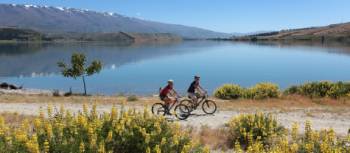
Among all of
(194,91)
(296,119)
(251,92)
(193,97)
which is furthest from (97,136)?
(251,92)

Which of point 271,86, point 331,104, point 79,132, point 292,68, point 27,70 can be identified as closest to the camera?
point 79,132

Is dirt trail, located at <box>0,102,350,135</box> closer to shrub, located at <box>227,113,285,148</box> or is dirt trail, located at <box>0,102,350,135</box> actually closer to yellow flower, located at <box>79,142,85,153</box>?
shrub, located at <box>227,113,285,148</box>

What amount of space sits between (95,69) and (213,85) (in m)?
23.2

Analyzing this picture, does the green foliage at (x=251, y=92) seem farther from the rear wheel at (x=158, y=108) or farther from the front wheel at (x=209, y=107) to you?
the rear wheel at (x=158, y=108)

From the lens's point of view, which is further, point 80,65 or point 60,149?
point 80,65

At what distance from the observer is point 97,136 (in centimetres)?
877

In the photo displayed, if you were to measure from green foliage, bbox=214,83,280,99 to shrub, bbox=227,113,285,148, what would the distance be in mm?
19641

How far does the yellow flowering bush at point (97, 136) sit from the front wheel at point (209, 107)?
11.9 m

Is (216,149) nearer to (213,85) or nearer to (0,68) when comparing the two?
(213,85)

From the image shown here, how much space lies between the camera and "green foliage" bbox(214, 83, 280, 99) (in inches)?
1330

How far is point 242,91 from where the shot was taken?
35688 mm

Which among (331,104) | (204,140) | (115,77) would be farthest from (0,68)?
(204,140)

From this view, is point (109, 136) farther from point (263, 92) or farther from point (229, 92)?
point (229, 92)

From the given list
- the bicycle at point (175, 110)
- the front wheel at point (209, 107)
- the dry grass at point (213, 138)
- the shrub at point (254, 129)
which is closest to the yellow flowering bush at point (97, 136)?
the dry grass at point (213, 138)
